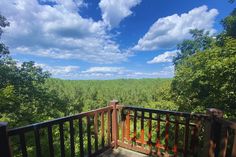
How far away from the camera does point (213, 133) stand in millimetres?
1984

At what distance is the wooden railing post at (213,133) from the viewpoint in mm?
1954

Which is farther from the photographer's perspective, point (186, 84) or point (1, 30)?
point (186, 84)

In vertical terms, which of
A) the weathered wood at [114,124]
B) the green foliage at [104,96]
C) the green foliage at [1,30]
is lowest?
the green foliage at [104,96]

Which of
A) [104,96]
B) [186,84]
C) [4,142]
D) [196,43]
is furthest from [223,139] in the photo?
[104,96]

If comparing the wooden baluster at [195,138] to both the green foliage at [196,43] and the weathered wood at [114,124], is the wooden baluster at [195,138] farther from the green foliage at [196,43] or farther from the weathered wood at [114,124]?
the green foliage at [196,43]

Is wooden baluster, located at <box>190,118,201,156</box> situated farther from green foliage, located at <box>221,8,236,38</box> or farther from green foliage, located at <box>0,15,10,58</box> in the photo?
green foliage, located at <box>0,15,10,58</box>

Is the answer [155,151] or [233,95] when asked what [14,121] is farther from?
[233,95]

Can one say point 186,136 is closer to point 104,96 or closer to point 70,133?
point 70,133

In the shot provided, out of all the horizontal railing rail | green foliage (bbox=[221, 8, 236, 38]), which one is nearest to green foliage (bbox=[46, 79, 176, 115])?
green foliage (bbox=[221, 8, 236, 38])

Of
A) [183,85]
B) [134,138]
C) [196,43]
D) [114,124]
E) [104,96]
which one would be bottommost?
[104,96]

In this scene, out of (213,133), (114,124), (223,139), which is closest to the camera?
(223,139)

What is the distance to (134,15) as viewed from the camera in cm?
956

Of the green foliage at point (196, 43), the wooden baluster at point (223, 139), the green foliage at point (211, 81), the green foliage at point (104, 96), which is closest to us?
the wooden baluster at point (223, 139)

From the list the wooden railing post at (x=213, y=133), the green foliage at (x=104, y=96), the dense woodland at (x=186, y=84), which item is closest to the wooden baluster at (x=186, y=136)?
the wooden railing post at (x=213, y=133)
